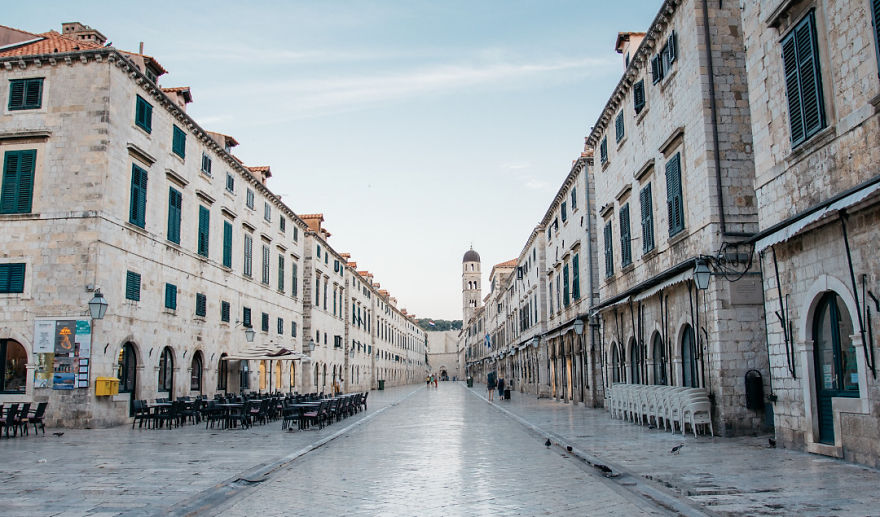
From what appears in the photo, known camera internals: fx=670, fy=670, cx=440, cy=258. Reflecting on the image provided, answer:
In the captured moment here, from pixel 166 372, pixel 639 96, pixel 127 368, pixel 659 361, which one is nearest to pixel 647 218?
pixel 639 96

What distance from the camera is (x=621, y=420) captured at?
20.6 m

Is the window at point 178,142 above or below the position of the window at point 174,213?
above

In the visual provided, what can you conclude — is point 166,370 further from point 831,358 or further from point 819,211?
point 819,211

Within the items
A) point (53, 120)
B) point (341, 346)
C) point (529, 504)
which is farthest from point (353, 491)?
point (341, 346)

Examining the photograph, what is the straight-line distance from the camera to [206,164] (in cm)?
2933

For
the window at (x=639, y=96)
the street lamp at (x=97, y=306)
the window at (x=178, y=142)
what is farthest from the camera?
the window at (x=178, y=142)

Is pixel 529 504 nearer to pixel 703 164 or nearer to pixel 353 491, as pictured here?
pixel 353 491

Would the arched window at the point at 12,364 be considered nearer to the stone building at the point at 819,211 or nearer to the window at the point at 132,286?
the window at the point at 132,286

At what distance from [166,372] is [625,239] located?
17.4 m

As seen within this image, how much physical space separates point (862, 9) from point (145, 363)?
2209 centimetres

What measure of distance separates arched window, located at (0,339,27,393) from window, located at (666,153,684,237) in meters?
19.3

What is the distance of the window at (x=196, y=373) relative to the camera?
27.3 m

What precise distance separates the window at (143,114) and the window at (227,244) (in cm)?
800

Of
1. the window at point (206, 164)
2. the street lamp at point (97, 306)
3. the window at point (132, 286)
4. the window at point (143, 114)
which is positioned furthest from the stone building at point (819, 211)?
the window at point (206, 164)
